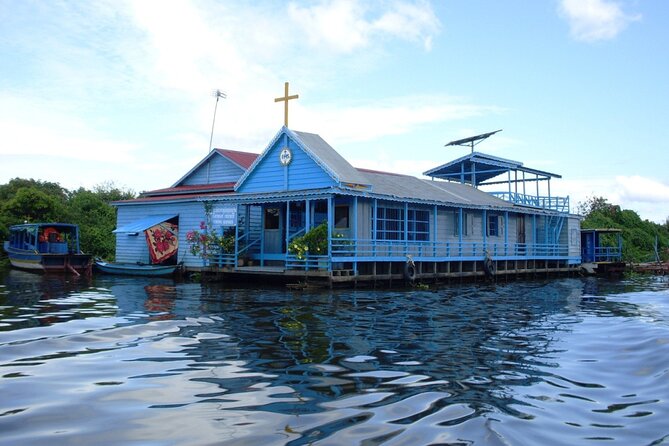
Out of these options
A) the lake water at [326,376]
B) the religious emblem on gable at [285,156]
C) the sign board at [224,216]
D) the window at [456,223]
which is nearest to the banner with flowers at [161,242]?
the sign board at [224,216]


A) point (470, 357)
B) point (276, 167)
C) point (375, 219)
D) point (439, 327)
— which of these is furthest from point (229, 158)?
point (470, 357)

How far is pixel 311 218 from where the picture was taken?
24172 mm

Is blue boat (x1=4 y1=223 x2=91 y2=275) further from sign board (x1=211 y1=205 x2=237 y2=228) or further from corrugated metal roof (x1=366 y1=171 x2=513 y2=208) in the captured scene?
corrugated metal roof (x1=366 y1=171 x2=513 y2=208)

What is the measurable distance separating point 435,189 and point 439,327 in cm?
1882

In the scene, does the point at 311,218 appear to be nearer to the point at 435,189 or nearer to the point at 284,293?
the point at 284,293

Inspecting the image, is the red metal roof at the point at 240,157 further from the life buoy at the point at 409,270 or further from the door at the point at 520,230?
the door at the point at 520,230

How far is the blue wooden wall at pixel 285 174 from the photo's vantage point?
24188 mm

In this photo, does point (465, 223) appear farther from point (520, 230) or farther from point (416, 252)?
point (520, 230)

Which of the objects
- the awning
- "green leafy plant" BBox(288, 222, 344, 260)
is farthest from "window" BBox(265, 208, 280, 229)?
the awning

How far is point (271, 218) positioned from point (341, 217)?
13.0ft

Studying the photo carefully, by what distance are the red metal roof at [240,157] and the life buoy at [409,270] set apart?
451 inches

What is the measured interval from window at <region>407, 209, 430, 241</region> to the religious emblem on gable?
19.6ft

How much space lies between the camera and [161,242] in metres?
28.7

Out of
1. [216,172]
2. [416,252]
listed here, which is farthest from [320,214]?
[216,172]
